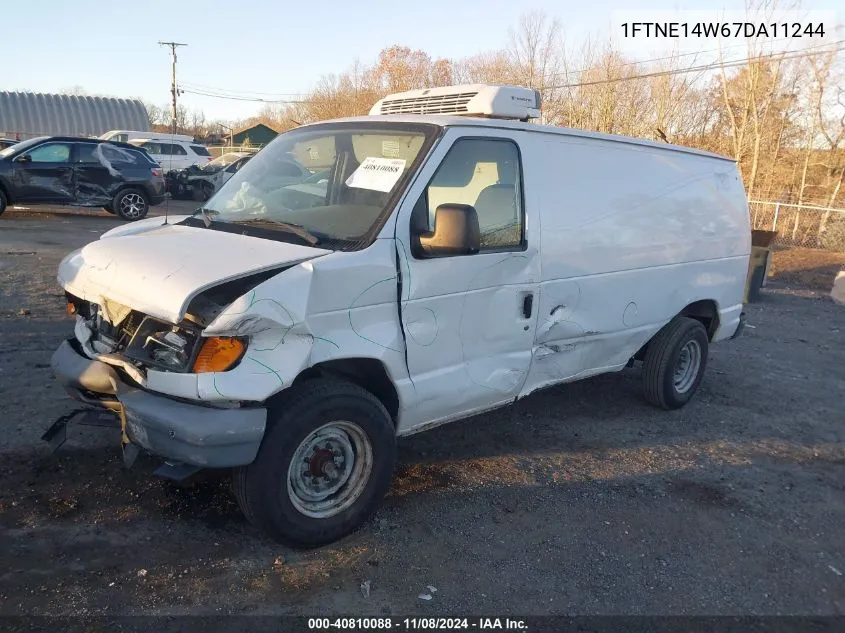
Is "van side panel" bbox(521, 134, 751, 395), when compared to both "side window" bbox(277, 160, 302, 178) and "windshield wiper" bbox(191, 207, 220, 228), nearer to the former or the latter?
"side window" bbox(277, 160, 302, 178)

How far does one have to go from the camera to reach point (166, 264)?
3.11 meters

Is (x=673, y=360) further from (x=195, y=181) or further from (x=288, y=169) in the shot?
(x=195, y=181)

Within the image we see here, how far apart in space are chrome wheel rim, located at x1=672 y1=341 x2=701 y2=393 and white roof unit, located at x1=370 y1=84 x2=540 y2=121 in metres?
2.53

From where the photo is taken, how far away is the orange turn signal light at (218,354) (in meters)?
2.90

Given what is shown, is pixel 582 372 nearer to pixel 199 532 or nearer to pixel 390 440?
pixel 390 440

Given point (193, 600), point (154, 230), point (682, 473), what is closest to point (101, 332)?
point (154, 230)

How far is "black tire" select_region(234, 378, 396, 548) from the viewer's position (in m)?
3.05

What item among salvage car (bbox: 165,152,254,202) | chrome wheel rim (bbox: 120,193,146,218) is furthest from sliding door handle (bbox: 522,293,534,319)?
salvage car (bbox: 165,152,254,202)

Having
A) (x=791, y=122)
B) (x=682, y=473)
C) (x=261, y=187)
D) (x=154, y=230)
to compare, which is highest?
(x=791, y=122)

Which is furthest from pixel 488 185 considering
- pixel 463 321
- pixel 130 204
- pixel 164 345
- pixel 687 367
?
pixel 130 204

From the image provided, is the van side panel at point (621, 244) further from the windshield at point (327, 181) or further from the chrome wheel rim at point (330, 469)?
the chrome wheel rim at point (330, 469)

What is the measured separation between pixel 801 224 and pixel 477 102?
19139 mm

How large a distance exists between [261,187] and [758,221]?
18.9m

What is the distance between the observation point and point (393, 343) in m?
3.43
